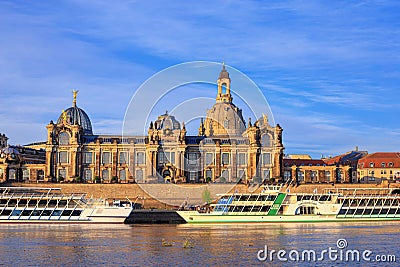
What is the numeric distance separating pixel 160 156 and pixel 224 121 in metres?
22.3

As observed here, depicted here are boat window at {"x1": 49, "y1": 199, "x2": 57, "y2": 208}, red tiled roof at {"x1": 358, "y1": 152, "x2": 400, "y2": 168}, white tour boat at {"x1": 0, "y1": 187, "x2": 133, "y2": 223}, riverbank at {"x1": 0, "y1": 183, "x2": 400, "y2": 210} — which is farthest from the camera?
red tiled roof at {"x1": 358, "y1": 152, "x2": 400, "y2": 168}

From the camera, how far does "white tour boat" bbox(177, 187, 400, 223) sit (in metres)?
73.6

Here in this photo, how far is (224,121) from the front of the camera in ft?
431

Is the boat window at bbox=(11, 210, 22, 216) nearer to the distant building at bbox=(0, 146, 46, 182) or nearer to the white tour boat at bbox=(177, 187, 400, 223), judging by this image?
the white tour boat at bbox=(177, 187, 400, 223)

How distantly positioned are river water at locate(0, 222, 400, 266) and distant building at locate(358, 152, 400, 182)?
183ft

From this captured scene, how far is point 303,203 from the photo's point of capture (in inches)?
2955

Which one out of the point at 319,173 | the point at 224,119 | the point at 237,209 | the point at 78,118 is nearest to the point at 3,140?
the point at 78,118

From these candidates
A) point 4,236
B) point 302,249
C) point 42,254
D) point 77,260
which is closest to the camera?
point 77,260

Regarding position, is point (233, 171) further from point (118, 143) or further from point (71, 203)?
point (71, 203)

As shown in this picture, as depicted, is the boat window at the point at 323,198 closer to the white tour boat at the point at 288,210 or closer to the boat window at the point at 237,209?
the white tour boat at the point at 288,210

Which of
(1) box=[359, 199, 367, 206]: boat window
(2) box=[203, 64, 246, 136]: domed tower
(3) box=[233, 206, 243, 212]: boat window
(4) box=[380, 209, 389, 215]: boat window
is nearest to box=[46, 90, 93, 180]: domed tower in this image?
(2) box=[203, 64, 246, 136]: domed tower

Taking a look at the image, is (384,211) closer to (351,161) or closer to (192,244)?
(192,244)

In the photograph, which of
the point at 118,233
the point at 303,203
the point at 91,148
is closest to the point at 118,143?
the point at 91,148

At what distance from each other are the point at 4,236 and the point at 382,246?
30.9 metres
